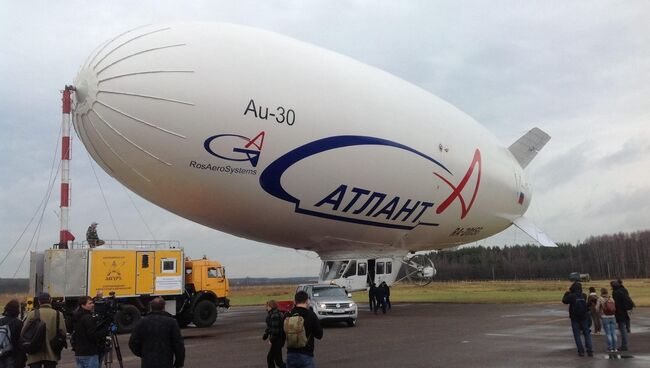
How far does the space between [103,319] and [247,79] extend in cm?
916

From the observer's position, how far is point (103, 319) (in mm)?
8008

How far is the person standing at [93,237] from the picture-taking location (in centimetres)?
2308

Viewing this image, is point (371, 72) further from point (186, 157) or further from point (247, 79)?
point (186, 157)

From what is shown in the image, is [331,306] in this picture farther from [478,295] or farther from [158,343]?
[478,295]

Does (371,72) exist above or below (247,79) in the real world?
above

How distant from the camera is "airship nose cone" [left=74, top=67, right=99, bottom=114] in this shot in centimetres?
1506

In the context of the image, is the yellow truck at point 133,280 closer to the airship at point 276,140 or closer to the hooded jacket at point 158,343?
the airship at point 276,140

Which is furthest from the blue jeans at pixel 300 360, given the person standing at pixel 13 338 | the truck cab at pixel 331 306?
the truck cab at pixel 331 306

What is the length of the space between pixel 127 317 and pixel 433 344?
12002 mm

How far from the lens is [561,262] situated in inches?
4377

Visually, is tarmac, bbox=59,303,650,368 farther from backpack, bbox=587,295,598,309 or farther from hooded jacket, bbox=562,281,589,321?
backpack, bbox=587,295,598,309

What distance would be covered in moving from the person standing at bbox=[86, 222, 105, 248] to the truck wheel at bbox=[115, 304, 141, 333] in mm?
3176

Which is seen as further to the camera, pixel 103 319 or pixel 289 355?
pixel 103 319

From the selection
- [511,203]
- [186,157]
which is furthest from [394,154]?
[511,203]
